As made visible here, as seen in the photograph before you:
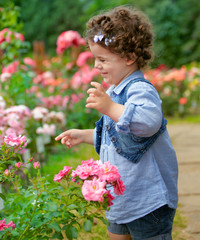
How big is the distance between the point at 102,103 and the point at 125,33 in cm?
37

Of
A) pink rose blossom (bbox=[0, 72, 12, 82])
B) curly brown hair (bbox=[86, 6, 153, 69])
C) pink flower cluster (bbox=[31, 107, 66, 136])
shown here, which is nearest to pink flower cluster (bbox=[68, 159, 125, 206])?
curly brown hair (bbox=[86, 6, 153, 69])

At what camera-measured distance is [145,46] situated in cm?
155

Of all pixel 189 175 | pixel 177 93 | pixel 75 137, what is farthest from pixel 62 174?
pixel 177 93

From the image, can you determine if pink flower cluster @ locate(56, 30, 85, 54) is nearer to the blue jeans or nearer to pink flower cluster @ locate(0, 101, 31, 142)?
pink flower cluster @ locate(0, 101, 31, 142)

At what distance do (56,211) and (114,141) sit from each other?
1.30 feet

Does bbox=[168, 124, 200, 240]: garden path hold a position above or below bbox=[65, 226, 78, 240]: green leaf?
below

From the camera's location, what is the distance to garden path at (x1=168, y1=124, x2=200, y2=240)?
221 cm

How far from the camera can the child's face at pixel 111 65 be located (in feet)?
4.83

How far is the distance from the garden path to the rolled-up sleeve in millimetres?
1017

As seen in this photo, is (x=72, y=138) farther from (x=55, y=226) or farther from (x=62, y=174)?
(x=55, y=226)

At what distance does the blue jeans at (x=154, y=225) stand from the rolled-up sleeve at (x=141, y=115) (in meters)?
0.33

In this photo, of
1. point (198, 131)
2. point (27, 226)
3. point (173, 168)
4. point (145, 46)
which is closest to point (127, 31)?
point (145, 46)

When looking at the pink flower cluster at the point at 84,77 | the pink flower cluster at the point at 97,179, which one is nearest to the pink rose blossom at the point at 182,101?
the pink flower cluster at the point at 84,77

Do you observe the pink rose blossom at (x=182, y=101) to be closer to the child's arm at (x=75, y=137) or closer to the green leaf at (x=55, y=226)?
the child's arm at (x=75, y=137)
